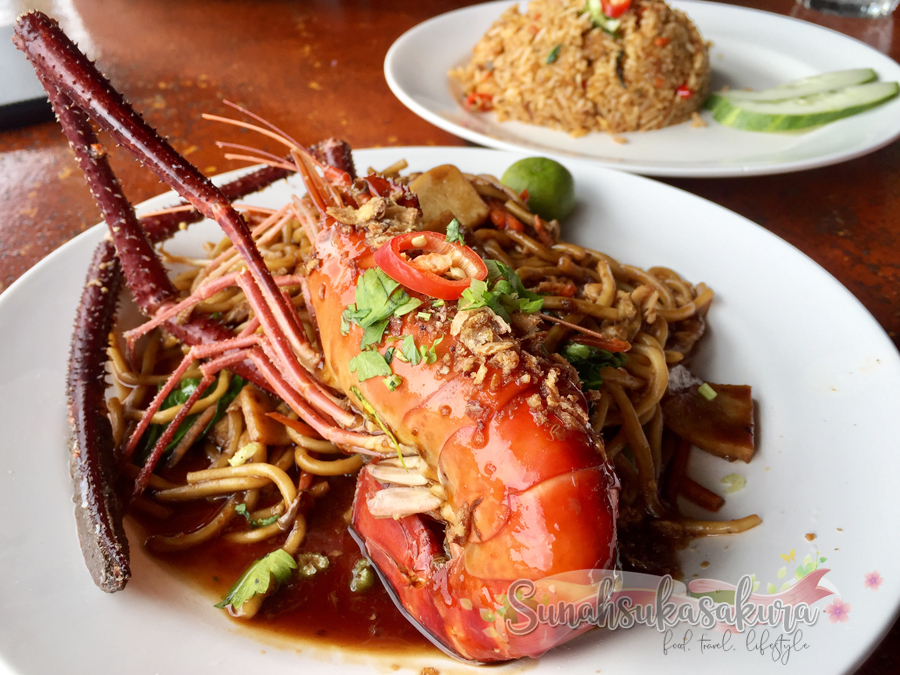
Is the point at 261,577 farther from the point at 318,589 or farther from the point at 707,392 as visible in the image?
the point at 707,392

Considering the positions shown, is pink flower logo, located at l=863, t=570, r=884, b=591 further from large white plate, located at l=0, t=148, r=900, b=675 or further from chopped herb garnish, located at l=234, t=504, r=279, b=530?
chopped herb garnish, located at l=234, t=504, r=279, b=530

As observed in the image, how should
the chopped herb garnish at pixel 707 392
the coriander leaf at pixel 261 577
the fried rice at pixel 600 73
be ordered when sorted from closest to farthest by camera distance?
the coriander leaf at pixel 261 577
the chopped herb garnish at pixel 707 392
the fried rice at pixel 600 73

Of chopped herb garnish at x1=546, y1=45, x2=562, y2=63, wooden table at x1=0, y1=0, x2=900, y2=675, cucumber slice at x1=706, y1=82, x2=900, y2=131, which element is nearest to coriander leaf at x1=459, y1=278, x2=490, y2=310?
wooden table at x1=0, y1=0, x2=900, y2=675

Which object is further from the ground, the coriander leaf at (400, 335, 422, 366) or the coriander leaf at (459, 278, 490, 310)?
the coriander leaf at (459, 278, 490, 310)

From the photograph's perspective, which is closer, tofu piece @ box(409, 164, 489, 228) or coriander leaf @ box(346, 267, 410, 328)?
coriander leaf @ box(346, 267, 410, 328)

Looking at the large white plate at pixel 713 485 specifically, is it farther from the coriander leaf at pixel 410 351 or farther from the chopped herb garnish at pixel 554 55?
the chopped herb garnish at pixel 554 55

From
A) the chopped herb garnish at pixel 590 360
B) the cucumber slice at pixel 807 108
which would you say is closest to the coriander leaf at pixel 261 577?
the chopped herb garnish at pixel 590 360

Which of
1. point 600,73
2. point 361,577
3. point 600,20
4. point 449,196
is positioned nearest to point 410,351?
point 361,577
